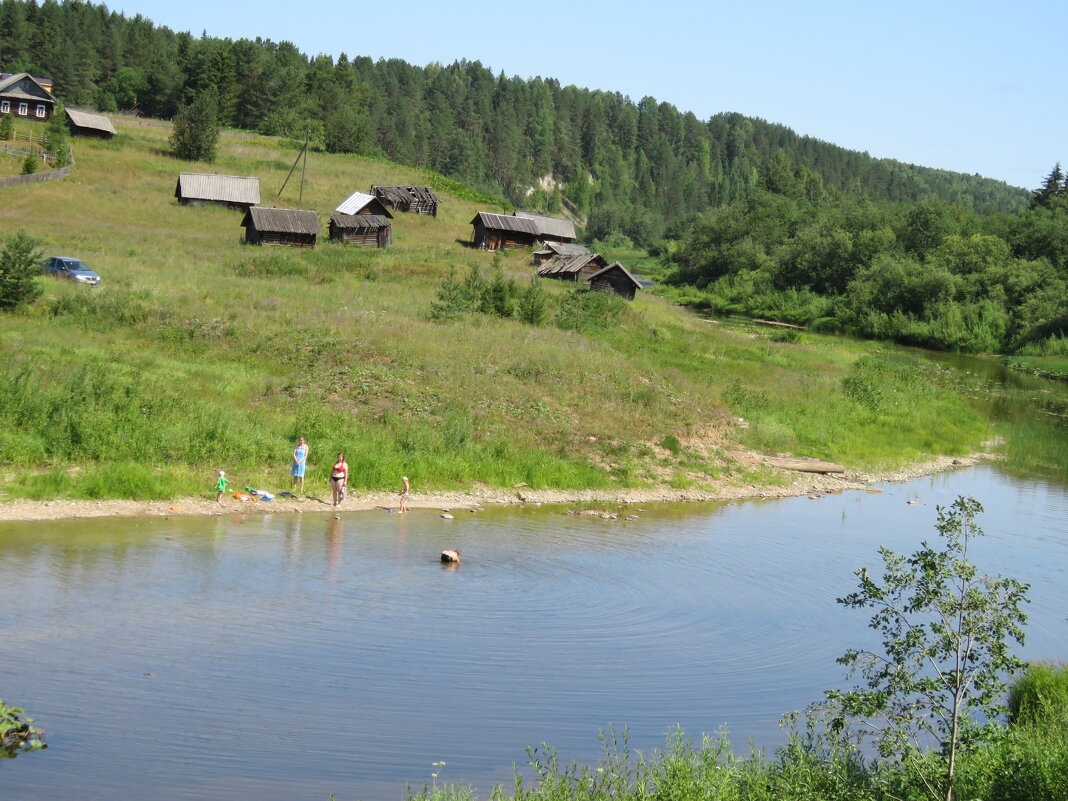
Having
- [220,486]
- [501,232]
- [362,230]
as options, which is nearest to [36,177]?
[362,230]

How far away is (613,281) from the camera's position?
72.1m

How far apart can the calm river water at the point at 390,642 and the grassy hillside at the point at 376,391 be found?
3.11 meters

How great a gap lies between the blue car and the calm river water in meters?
23.5

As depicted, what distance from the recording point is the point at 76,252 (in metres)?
51.2

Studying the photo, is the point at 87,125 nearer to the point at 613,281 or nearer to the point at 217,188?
the point at 217,188

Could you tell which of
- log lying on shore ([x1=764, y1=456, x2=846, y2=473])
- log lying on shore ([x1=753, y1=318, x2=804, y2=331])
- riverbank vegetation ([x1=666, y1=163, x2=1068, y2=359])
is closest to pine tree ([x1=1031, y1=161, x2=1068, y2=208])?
riverbank vegetation ([x1=666, y1=163, x2=1068, y2=359])

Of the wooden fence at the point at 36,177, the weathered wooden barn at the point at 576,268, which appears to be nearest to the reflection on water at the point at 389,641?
the weathered wooden barn at the point at 576,268

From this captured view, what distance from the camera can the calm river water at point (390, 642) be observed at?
39.3ft

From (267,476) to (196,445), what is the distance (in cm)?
191

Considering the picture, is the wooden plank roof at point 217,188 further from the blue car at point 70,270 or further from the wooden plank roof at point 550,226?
the blue car at point 70,270

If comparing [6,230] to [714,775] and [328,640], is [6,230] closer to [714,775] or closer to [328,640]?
[328,640]

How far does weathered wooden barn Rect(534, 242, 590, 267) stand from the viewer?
84250 millimetres

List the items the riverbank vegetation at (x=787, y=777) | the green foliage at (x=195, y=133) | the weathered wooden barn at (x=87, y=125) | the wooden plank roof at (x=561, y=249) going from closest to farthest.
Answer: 1. the riverbank vegetation at (x=787, y=777)
2. the wooden plank roof at (x=561, y=249)
3. the weathered wooden barn at (x=87, y=125)
4. the green foliage at (x=195, y=133)

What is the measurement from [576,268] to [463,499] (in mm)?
48433
